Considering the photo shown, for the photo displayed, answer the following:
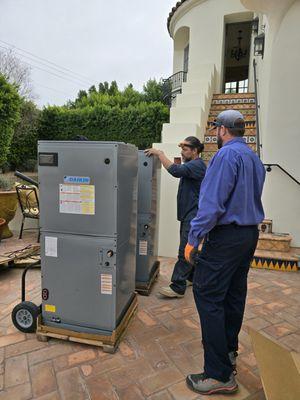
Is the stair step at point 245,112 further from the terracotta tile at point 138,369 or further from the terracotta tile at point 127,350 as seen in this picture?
the terracotta tile at point 138,369

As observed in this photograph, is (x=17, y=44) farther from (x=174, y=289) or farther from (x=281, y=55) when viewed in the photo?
(x=174, y=289)

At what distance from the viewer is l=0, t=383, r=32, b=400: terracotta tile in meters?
1.74

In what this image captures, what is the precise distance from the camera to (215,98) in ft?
25.1

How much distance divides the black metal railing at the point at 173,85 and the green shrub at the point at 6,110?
646cm

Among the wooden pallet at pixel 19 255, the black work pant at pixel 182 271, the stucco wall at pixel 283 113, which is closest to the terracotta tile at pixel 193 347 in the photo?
the black work pant at pixel 182 271

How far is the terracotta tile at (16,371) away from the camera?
1862mm

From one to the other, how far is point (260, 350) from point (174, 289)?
125cm

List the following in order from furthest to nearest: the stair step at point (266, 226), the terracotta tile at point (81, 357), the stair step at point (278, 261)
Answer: the stair step at point (266, 226) < the stair step at point (278, 261) < the terracotta tile at point (81, 357)

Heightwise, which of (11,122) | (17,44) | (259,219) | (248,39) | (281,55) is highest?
(17,44)

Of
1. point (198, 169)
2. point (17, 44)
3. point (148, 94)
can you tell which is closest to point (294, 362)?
point (198, 169)

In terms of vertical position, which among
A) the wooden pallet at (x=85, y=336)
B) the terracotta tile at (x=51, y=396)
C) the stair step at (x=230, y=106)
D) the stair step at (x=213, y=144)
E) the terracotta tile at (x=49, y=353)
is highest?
the stair step at (x=230, y=106)

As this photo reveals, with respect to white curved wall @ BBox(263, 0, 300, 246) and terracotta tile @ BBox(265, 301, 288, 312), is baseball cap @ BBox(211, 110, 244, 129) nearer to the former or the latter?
terracotta tile @ BBox(265, 301, 288, 312)

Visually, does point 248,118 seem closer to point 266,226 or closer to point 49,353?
point 266,226

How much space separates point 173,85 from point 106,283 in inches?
444
